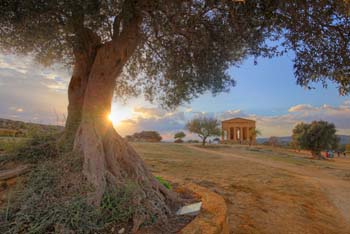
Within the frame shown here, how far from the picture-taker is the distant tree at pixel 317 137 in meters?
31.8

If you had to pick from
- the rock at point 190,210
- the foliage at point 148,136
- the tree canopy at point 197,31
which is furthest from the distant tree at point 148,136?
the rock at point 190,210

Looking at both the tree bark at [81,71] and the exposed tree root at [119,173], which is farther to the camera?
the tree bark at [81,71]

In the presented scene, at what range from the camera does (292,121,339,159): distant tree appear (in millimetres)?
31828

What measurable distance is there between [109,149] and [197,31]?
3214 millimetres

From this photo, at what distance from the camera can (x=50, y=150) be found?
440 cm

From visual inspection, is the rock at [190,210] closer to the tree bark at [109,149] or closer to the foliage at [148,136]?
the tree bark at [109,149]

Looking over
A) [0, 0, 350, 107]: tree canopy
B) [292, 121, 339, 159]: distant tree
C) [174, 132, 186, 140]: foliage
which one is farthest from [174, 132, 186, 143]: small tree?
[0, 0, 350, 107]: tree canopy

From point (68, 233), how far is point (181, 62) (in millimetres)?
4996

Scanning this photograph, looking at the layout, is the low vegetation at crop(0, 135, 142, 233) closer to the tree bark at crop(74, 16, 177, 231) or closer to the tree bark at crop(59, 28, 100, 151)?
the tree bark at crop(74, 16, 177, 231)

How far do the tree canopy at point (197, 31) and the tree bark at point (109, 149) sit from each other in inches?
22.5

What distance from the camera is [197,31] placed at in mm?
5293

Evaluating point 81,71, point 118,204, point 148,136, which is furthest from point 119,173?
point 148,136

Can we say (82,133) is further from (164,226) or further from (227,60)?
(227,60)

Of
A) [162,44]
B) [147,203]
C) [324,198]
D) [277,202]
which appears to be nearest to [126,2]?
[162,44]
